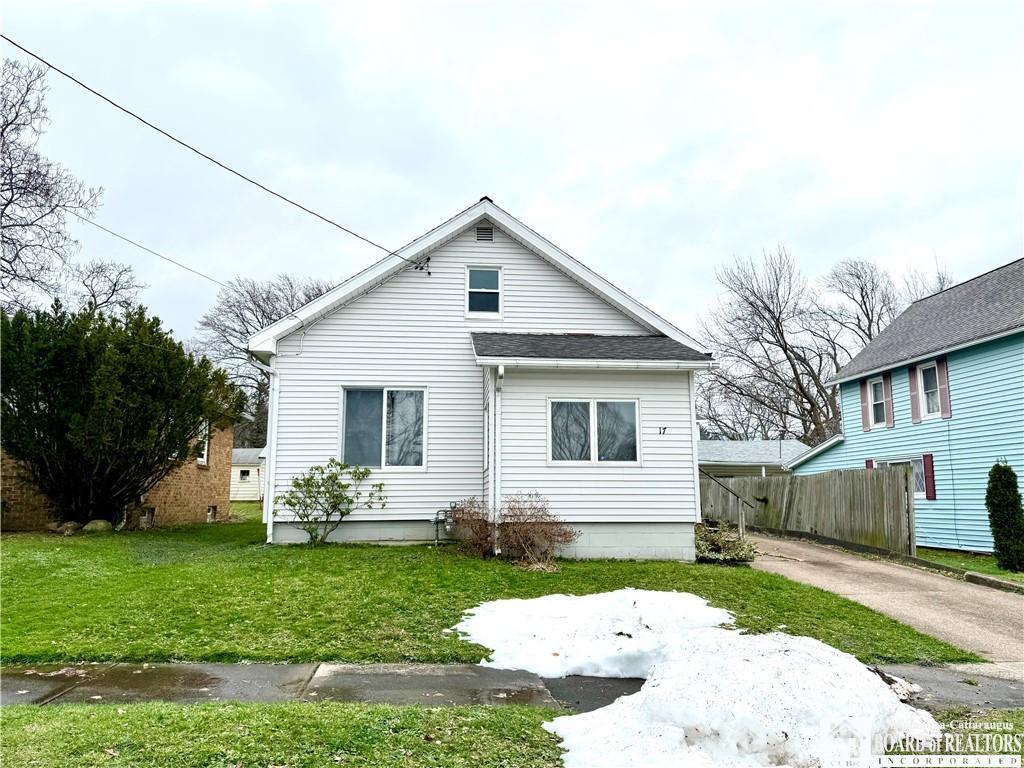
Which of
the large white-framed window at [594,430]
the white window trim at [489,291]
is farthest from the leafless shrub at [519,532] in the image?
the white window trim at [489,291]

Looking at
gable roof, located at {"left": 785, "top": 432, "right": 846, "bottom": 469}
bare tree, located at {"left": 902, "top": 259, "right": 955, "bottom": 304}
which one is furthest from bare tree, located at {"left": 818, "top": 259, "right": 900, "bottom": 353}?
gable roof, located at {"left": 785, "top": 432, "right": 846, "bottom": 469}

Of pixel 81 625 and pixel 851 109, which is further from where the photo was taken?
pixel 851 109

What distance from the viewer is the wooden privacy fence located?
14.4 metres

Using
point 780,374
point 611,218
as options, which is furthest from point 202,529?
point 780,374

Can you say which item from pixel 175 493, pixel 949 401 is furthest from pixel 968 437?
pixel 175 493

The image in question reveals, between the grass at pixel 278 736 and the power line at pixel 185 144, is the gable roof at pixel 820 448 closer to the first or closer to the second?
the power line at pixel 185 144

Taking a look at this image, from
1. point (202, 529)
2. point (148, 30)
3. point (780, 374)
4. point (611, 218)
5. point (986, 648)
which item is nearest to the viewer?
point (986, 648)

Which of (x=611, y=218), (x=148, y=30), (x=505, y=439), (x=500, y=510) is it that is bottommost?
(x=500, y=510)

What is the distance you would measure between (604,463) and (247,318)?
1280 inches

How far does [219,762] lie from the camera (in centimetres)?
338

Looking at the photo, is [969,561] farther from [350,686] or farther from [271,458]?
[271,458]

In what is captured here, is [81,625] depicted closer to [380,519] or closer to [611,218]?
[380,519]

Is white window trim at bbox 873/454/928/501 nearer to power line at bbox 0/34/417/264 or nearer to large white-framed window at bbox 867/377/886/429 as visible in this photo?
large white-framed window at bbox 867/377/886/429

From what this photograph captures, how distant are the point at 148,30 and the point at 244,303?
3255cm
